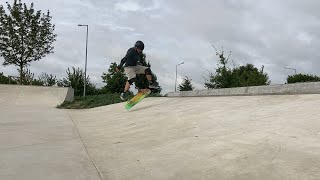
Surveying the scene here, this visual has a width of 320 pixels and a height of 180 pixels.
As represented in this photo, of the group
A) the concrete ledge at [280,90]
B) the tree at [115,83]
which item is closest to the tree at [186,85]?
the tree at [115,83]

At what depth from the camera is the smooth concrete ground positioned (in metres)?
3.75

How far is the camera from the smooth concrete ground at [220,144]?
3746 mm

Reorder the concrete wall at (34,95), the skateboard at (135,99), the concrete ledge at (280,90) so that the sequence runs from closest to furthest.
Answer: the concrete ledge at (280,90) → the skateboard at (135,99) → the concrete wall at (34,95)

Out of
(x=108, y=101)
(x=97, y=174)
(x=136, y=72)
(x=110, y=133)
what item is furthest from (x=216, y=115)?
(x=108, y=101)

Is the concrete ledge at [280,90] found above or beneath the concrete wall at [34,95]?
above

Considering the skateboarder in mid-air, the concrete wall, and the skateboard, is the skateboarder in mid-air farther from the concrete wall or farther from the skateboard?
the concrete wall

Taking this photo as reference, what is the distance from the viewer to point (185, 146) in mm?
4867

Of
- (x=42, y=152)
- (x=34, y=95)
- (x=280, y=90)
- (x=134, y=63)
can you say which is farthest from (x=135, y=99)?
(x=34, y=95)

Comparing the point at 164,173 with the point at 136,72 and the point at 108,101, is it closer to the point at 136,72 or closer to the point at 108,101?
the point at 136,72

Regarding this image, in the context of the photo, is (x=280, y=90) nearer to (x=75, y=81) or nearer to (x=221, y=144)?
(x=221, y=144)

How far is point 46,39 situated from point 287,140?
82.8 feet

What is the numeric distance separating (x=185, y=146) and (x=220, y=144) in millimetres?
461

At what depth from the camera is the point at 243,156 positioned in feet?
13.4

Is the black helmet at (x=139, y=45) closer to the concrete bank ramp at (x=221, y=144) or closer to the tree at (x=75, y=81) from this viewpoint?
the concrete bank ramp at (x=221, y=144)
